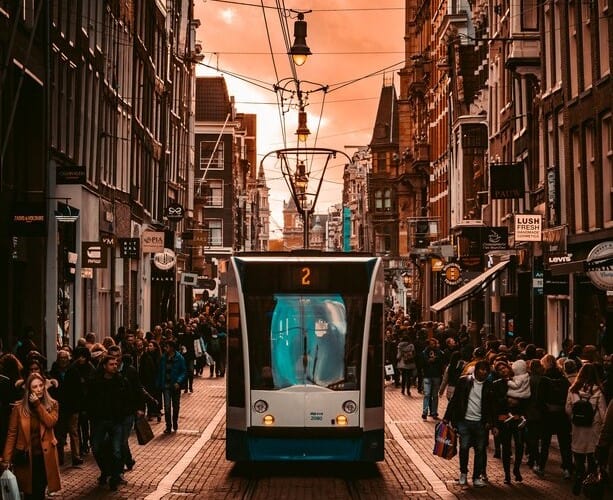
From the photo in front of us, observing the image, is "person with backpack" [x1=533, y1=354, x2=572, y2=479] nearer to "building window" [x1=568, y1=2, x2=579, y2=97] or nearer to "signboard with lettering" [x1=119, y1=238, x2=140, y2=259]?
"building window" [x1=568, y1=2, x2=579, y2=97]

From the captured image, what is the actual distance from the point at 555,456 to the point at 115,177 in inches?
980

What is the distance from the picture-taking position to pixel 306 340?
1852cm

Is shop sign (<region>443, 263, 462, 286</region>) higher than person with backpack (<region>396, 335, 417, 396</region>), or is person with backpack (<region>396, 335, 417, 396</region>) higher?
shop sign (<region>443, 263, 462, 286</region>)

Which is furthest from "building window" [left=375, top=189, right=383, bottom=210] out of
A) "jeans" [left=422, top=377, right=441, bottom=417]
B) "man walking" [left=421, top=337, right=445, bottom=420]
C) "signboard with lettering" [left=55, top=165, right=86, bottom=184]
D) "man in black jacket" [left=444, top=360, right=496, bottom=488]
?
"man in black jacket" [left=444, top=360, right=496, bottom=488]

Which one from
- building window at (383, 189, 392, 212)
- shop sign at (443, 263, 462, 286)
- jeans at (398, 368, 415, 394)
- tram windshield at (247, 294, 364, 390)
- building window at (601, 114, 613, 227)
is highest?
building window at (383, 189, 392, 212)

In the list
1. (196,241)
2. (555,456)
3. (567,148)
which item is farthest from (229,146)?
(555,456)

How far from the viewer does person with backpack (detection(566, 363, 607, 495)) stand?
53.8ft

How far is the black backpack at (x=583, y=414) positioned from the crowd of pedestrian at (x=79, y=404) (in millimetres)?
5560

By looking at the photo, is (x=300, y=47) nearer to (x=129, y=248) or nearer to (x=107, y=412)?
(x=129, y=248)

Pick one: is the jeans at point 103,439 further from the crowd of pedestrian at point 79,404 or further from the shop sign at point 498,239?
the shop sign at point 498,239

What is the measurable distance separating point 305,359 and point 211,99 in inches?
3775

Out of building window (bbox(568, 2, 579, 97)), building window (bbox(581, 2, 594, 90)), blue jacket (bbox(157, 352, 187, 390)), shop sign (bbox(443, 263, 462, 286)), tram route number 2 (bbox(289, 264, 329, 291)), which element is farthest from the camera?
shop sign (bbox(443, 263, 462, 286))

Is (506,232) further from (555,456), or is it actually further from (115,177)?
(555,456)

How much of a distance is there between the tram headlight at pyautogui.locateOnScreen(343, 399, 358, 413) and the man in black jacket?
119 centimetres
